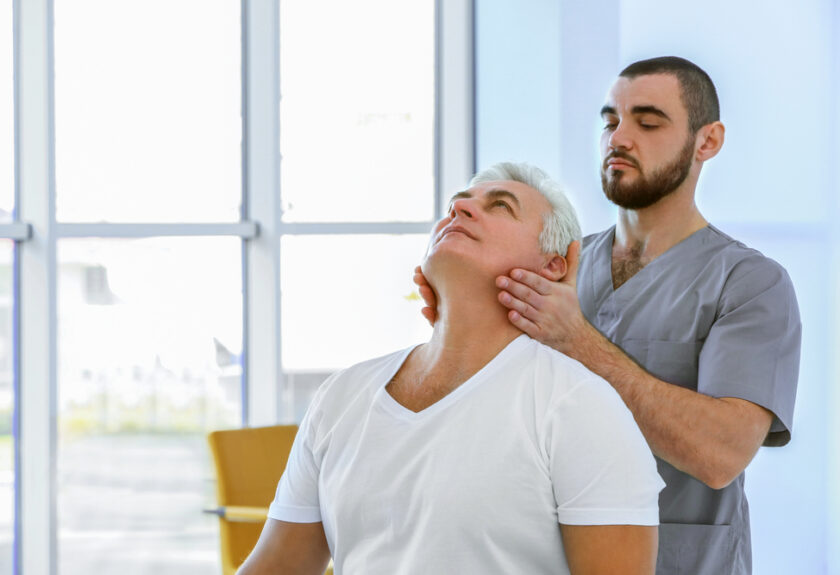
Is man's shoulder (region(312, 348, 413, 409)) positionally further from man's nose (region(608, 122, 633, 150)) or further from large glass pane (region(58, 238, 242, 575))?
large glass pane (region(58, 238, 242, 575))

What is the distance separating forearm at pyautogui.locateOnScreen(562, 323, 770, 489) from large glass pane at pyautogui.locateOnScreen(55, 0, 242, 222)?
9.57 ft

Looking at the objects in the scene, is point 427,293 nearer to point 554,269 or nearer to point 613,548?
point 554,269

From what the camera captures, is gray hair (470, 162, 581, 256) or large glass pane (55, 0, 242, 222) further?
large glass pane (55, 0, 242, 222)

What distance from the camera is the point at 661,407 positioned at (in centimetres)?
138

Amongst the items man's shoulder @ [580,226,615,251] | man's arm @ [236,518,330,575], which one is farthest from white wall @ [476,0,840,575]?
man's arm @ [236,518,330,575]

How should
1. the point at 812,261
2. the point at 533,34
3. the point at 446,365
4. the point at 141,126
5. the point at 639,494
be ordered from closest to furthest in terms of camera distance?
the point at 639,494 → the point at 446,365 → the point at 812,261 → the point at 533,34 → the point at 141,126

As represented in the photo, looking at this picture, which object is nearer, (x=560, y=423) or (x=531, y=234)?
(x=560, y=423)

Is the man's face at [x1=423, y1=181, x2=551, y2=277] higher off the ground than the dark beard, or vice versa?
the dark beard

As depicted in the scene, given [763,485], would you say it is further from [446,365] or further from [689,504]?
[446,365]

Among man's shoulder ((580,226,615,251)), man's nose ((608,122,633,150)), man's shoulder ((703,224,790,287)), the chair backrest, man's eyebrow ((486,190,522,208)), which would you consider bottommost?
the chair backrest

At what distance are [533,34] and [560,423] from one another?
7.59 feet

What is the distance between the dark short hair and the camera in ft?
5.21

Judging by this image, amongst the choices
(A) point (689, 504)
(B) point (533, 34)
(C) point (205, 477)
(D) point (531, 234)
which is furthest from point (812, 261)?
(C) point (205, 477)

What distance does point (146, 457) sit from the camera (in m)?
4.11
